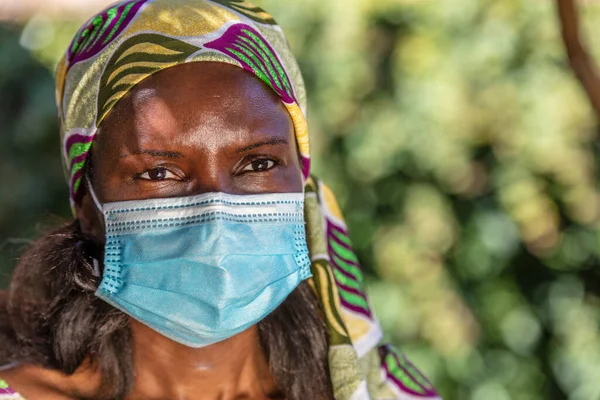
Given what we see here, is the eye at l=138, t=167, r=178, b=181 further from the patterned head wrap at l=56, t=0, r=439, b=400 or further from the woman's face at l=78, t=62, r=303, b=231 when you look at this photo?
the patterned head wrap at l=56, t=0, r=439, b=400

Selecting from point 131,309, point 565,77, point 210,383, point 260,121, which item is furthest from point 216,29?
point 565,77

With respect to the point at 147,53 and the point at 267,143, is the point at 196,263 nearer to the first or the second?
the point at 267,143

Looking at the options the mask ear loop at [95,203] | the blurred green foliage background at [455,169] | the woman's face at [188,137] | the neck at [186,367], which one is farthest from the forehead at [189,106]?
the blurred green foliage background at [455,169]

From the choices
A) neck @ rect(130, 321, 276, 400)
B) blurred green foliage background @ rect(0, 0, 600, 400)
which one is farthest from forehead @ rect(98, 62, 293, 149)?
blurred green foliage background @ rect(0, 0, 600, 400)

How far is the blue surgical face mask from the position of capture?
2.23 meters

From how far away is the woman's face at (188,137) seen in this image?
89.8 inches

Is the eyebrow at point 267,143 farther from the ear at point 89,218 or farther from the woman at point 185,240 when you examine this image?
the ear at point 89,218

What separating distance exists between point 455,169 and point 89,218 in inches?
74.2

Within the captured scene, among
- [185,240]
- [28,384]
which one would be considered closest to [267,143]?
[185,240]

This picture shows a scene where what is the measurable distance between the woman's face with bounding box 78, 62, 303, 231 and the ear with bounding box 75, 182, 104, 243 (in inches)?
4.8

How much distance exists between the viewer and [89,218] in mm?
2561

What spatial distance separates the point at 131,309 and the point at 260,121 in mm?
588

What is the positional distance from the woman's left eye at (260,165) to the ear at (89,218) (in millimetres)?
432

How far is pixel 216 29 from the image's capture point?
7.79 ft
